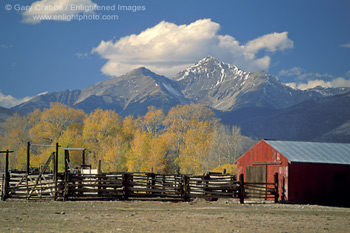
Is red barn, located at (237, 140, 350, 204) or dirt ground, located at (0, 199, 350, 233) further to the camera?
red barn, located at (237, 140, 350, 204)

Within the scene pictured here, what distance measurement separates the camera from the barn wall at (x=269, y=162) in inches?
1291

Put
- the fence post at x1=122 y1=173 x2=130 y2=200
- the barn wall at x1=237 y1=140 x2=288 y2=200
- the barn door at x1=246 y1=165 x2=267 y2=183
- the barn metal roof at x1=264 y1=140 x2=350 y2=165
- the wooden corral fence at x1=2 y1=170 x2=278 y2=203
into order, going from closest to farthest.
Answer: the wooden corral fence at x1=2 y1=170 x2=278 y2=203 < the fence post at x1=122 y1=173 x2=130 y2=200 < the barn wall at x1=237 y1=140 x2=288 y2=200 < the barn metal roof at x1=264 y1=140 x2=350 y2=165 < the barn door at x1=246 y1=165 x2=267 y2=183

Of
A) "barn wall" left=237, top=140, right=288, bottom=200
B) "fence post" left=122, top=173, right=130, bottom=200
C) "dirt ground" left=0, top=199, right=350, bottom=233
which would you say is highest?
"barn wall" left=237, top=140, right=288, bottom=200

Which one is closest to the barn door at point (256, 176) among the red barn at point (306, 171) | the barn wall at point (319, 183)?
the red barn at point (306, 171)

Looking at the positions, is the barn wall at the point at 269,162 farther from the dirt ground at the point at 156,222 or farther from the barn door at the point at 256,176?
the dirt ground at the point at 156,222

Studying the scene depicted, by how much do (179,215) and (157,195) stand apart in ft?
30.0

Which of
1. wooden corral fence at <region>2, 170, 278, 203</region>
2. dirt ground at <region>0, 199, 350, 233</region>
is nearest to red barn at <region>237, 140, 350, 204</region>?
wooden corral fence at <region>2, 170, 278, 203</region>

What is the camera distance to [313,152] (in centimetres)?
3522

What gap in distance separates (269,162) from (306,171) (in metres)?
2.93

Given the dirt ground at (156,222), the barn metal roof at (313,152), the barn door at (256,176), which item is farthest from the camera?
the barn door at (256,176)

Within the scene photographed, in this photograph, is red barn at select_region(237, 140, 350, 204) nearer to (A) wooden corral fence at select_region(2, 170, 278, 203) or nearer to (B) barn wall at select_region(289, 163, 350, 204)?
(B) barn wall at select_region(289, 163, 350, 204)

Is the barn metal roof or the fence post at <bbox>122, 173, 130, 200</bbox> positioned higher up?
the barn metal roof

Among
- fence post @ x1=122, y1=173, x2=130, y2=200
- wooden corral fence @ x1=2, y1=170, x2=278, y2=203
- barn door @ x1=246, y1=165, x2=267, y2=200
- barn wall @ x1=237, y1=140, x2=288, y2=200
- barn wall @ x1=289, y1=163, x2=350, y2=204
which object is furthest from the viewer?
barn door @ x1=246, y1=165, x2=267, y2=200

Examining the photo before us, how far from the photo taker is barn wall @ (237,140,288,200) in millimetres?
32781
